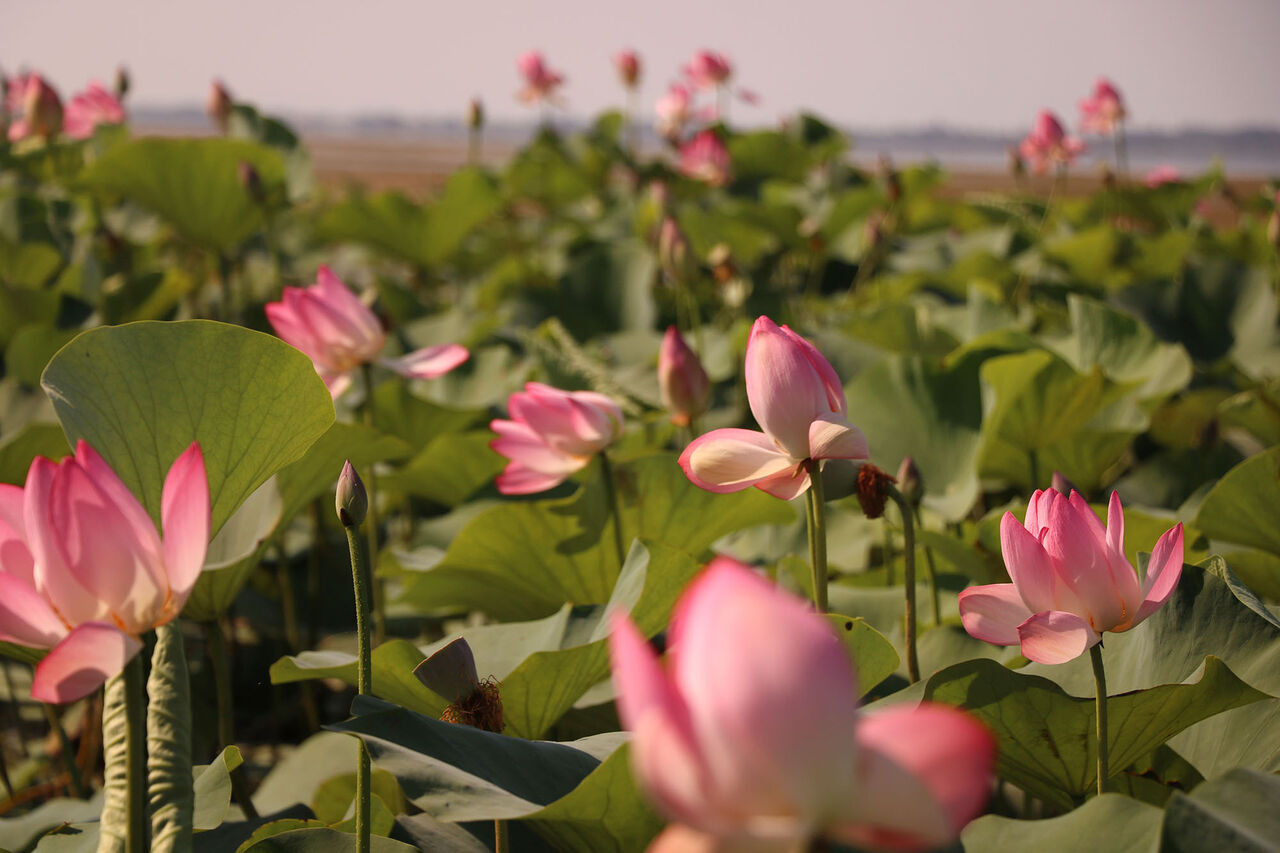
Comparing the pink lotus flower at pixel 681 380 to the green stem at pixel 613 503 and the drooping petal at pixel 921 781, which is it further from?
the drooping petal at pixel 921 781

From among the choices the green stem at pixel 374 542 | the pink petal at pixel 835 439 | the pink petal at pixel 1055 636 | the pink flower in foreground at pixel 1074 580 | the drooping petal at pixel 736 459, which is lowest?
the green stem at pixel 374 542

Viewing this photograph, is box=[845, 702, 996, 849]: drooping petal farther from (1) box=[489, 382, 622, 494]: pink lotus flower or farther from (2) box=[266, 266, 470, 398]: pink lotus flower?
(2) box=[266, 266, 470, 398]: pink lotus flower

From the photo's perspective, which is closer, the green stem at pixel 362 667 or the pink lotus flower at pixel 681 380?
the green stem at pixel 362 667

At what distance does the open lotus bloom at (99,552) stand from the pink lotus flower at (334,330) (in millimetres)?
655

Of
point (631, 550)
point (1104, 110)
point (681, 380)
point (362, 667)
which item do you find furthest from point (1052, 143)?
point (362, 667)

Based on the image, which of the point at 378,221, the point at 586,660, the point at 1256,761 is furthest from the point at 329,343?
the point at 378,221

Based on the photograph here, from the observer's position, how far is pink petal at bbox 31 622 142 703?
451mm

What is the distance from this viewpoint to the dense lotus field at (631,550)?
458 mm

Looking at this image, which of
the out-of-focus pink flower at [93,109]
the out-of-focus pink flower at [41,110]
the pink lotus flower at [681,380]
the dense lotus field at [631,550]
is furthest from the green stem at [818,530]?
the out-of-focus pink flower at [93,109]

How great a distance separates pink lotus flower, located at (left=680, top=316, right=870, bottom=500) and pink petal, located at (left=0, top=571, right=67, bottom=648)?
0.39m

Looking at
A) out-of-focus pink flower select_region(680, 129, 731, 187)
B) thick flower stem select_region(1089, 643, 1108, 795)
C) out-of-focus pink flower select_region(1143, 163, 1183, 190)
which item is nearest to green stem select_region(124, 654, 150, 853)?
thick flower stem select_region(1089, 643, 1108, 795)

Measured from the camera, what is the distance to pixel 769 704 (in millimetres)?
292

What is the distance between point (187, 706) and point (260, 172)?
1.68 meters

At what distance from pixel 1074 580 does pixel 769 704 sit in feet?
1.34
